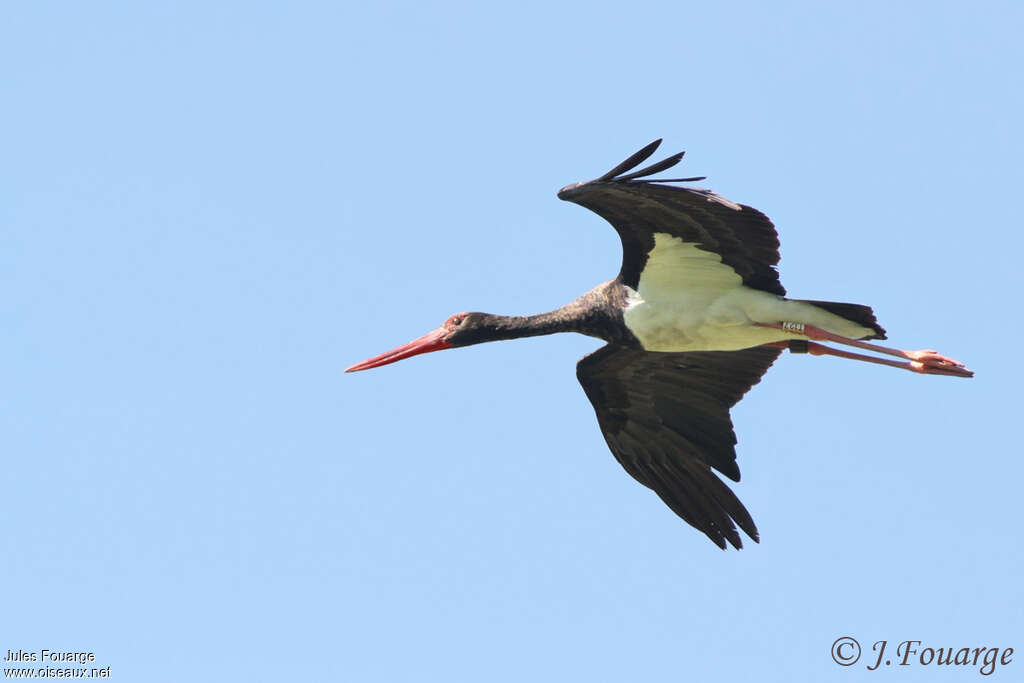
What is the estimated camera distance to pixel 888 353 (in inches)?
582

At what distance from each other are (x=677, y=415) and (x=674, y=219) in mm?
2540

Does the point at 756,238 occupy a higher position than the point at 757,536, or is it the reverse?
the point at 756,238

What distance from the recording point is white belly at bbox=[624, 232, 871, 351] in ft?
46.9

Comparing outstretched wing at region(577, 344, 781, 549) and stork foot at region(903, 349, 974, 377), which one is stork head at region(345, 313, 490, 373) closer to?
outstretched wing at region(577, 344, 781, 549)

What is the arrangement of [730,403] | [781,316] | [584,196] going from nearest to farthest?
[584,196]
[781,316]
[730,403]

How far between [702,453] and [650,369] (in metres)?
0.96

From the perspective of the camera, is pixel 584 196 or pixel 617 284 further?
pixel 617 284

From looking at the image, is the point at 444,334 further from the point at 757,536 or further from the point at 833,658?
the point at 833,658

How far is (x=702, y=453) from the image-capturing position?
50.7 feet

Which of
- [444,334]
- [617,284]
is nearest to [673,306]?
[617,284]

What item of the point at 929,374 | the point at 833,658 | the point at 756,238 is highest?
the point at 756,238

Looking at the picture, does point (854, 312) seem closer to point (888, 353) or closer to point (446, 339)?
point (888, 353)

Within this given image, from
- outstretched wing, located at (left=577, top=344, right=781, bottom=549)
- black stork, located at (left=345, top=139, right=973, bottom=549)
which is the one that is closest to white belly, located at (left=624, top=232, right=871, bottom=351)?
black stork, located at (left=345, top=139, right=973, bottom=549)

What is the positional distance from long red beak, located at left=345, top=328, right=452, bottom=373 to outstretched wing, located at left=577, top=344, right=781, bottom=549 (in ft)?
5.28
